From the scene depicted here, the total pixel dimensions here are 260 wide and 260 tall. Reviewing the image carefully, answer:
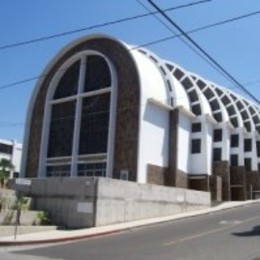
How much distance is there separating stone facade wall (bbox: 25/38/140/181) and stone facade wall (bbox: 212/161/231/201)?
17.0 metres

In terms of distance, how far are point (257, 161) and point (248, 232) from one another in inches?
2071

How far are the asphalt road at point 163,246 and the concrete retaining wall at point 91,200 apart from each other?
2.75m

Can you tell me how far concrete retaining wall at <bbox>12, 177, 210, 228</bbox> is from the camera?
99.0 ft

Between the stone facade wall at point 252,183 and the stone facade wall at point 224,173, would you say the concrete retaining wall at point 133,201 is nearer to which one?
the stone facade wall at point 224,173

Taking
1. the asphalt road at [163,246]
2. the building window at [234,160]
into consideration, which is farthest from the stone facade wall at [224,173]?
the asphalt road at [163,246]

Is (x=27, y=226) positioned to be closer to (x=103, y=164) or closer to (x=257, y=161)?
(x=103, y=164)

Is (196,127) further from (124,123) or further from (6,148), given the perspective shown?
(6,148)

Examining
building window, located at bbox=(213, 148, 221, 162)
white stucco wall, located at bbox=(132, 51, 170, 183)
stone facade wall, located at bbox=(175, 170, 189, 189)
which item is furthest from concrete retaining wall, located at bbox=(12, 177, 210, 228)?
building window, located at bbox=(213, 148, 221, 162)

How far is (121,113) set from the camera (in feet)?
172

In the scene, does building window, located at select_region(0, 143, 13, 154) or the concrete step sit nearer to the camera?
the concrete step

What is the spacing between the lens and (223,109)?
6900cm

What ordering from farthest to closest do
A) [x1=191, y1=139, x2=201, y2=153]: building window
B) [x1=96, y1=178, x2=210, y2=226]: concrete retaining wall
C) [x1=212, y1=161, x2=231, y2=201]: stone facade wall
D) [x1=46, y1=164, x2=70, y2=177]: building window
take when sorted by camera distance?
[x1=212, y1=161, x2=231, y2=201]: stone facade wall
[x1=191, y1=139, x2=201, y2=153]: building window
[x1=46, y1=164, x2=70, y2=177]: building window
[x1=96, y1=178, x2=210, y2=226]: concrete retaining wall

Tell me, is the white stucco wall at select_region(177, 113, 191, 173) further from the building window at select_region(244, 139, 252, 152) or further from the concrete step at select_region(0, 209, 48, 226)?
the concrete step at select_region(0, 209, 48, 226)

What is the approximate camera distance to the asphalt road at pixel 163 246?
58.4 ft
